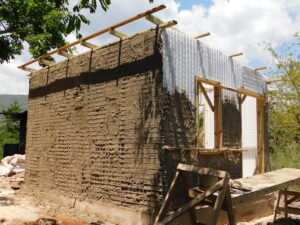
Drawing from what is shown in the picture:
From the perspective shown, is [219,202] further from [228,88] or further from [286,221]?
[286,221]

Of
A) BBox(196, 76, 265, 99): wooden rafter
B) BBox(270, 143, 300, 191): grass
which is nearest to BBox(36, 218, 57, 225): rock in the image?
BBox(196, 76, 265, 99): wooden rafter

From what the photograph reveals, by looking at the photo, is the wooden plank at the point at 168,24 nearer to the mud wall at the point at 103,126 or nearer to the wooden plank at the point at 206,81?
the mud wall at the point at 103,126

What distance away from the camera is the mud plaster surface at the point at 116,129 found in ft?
20.4

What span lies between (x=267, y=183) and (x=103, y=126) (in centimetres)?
357

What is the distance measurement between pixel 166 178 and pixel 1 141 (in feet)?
114

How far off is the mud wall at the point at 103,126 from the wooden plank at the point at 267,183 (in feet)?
5.21

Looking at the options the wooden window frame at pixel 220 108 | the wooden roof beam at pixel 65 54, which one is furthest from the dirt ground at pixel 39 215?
the wooden roof beam at pixel 65 54

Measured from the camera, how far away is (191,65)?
6.92 meters

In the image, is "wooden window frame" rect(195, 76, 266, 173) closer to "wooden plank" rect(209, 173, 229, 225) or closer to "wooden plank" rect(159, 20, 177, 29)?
"wooden plank" rect(159, 20, 177, 29)

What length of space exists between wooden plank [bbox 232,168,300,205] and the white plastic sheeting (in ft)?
6.52

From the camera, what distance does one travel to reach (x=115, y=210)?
6.75 m

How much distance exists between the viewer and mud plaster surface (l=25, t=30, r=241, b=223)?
620cm

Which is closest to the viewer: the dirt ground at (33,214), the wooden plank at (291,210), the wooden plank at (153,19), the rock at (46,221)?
the wooden plank at (153,19)

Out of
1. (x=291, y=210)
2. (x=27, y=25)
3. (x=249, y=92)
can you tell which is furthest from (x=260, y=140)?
(x=27, y=25)
